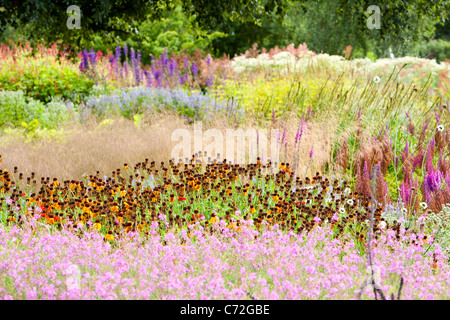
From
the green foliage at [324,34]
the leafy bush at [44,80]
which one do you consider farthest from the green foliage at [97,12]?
the green foliage at [324,34]

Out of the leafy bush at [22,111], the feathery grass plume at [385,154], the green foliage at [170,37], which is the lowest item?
the leafy bush at [22,111]

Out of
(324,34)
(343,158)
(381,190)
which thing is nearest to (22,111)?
(343,158)

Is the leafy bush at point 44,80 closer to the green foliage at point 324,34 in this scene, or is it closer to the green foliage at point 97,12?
the green foliage at point 97,12

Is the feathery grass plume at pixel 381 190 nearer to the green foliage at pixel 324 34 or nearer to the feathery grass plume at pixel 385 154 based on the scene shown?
the feathery grass plume at pixel 385 154

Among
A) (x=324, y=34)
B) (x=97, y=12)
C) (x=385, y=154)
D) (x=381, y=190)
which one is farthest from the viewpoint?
(x=324, y=34)

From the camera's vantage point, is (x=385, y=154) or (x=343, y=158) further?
(x=343, y=158)

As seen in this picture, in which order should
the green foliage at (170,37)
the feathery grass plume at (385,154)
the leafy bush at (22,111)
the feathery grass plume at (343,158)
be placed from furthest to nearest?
the green foliage at (170,37) → the leafy bush at (22,111) → the feathery grass plume at (343,158) → the feathery grass plume at (385,154)

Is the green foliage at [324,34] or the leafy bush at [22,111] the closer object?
the leafy bush at [22,111]

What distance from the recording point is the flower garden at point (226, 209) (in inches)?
94.9

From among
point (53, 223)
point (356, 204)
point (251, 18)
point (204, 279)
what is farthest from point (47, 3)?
point (204, 279)

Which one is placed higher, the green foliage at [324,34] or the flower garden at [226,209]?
the green foliage at [324,34]

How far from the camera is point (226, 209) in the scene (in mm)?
3443

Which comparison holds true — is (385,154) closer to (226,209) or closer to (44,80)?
(226,209)

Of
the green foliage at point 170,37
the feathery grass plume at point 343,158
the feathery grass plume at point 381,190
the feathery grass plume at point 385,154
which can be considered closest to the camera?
Result: the feathery grass plume at point 381,190
